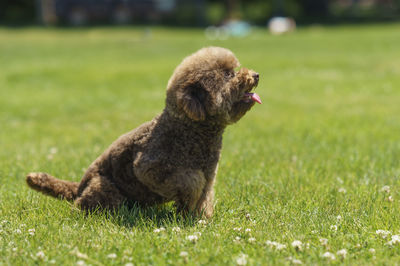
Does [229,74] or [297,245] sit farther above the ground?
[229,74]

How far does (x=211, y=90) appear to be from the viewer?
13.4 ft

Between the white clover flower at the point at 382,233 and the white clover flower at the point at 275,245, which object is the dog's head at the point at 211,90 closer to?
the white clover flower at the point at 275,245

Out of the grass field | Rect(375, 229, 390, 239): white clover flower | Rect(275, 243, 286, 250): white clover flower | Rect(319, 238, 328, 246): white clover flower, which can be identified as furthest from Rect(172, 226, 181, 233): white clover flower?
Rect(375, 229, 390, 239): white clover flower

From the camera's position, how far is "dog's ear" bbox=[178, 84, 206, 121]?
3.99 m

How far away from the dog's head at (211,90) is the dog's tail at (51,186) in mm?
1320

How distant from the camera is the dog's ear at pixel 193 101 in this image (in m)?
3.99

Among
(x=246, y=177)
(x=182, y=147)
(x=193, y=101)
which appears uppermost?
(x=193, y=101)

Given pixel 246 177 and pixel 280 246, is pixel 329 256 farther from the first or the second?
pixel 246 177

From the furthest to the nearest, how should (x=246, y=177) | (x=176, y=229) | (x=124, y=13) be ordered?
(x=124, y=13) → (x=246, y=177) → (x=176, y=229)


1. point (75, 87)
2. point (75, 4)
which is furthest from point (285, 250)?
point (75, 4)

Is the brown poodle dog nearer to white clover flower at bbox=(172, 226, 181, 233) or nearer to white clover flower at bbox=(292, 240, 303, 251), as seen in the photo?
white clover flower at bbox=(172, 226, 181, 233)

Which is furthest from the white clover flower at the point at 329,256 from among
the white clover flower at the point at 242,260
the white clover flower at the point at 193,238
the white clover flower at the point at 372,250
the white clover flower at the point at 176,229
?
the white clover flower at the point at 176,229

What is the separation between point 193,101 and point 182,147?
0.44 m

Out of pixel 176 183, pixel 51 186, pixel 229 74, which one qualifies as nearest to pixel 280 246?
pixel 176 183
